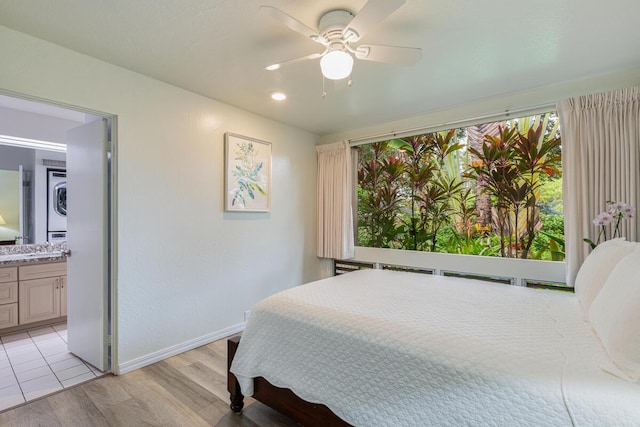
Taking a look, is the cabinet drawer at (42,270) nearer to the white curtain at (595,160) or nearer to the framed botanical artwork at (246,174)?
the framed botanical artwork at (246,174)

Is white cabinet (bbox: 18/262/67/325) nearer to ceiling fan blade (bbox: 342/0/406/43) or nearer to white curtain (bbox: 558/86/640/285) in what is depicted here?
ceiling fan blade (bbox: 342/0/406/43)

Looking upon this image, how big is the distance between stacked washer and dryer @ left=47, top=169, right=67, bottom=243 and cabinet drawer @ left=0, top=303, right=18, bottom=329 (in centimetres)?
96

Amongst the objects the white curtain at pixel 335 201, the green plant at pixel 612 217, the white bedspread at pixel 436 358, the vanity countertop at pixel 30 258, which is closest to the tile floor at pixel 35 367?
the vanity countertop at pixel 30 258

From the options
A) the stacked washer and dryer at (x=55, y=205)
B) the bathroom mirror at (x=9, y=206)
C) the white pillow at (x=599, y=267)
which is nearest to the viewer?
the white pillow at (x=599, y=267)

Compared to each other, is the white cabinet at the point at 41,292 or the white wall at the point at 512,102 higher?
the white wall at the point at 512,102

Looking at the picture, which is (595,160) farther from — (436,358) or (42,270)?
(42,270)

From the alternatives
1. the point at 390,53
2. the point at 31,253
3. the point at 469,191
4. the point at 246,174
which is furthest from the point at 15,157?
the point at 469,191

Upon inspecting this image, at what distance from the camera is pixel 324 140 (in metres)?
4.30

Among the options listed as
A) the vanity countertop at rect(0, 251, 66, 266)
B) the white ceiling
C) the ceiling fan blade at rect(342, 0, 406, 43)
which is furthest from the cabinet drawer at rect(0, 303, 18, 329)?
the ceiling fan blade at rect(342, 0, 406, 43)

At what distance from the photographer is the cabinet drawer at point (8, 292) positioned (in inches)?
122

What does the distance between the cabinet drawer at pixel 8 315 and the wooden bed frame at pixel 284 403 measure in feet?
9.44

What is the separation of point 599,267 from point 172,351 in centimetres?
323

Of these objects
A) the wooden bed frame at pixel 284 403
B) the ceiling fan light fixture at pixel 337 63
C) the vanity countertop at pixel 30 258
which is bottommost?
the wooden bed frame at pixel 284 403

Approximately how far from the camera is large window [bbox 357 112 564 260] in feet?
9.41
